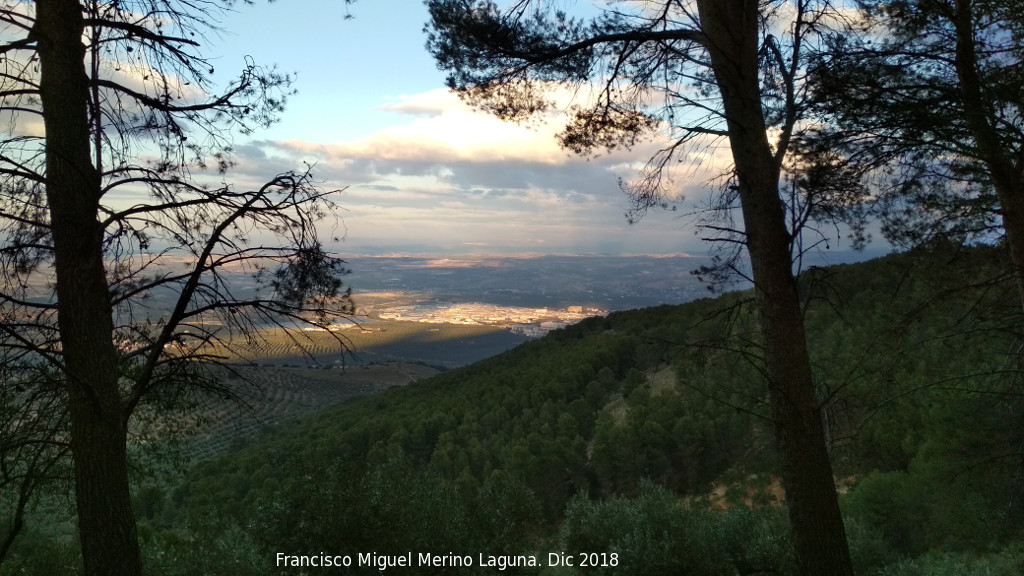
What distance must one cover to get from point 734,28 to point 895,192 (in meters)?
4.00

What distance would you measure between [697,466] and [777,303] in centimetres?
2579

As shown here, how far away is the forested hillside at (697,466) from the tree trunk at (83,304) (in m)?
3.42

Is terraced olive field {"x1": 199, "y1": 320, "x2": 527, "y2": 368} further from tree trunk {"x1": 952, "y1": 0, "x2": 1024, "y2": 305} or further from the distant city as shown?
tree trunk {"x1": 952, "y1": 0, "x2": 1024, "y2": 305}

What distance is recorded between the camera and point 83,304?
3.30 m

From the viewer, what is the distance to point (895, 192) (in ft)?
20.8

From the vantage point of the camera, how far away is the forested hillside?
6.68 m

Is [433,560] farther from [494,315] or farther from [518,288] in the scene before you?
[518,288]

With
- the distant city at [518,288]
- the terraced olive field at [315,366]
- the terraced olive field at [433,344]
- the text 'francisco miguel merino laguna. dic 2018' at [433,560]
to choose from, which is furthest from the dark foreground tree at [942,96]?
the terraced olive field at [433,344]

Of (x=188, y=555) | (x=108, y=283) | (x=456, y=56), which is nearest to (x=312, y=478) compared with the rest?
(x=188, y=555)

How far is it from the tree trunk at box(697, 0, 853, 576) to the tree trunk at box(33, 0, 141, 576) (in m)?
3.93

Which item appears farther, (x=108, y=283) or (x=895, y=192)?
(x=895, y=192)

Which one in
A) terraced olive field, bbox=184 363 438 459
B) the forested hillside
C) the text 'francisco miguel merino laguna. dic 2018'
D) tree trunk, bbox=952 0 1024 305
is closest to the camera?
tree trunk, bbox=952 0 1024 305

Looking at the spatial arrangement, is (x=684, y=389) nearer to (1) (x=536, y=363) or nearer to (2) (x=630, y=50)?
(1) (x=536, y=363)

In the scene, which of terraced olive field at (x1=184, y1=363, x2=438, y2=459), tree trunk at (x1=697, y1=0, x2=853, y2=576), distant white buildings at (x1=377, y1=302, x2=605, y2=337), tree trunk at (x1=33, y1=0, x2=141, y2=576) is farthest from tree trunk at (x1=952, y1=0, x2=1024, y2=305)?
distant white buildings at (x1=377, y1=302, x2=605, y2=337)
